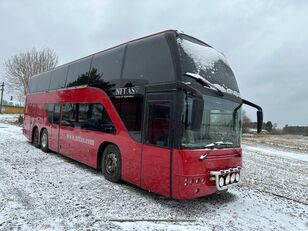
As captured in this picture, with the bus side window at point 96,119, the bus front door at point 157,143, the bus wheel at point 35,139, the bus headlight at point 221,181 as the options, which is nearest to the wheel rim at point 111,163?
the bus side window at point 96,119

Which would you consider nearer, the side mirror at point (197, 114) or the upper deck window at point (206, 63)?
the side mirror at point (197, 114)

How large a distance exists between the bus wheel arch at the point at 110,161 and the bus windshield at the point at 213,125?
2.31 m

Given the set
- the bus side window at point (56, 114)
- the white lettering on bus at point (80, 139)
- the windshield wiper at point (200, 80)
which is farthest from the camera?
the bus side window at point (56, 114)

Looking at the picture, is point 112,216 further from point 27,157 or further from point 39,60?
point 39,60

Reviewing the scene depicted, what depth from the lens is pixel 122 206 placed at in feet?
17.1

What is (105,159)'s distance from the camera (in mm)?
7227

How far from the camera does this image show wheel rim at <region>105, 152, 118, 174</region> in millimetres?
6859

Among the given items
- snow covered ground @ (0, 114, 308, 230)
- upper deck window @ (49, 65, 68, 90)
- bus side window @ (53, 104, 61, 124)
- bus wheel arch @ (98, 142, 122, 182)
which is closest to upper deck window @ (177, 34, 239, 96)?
snow covered ground @ (0, 114, 308, 230)

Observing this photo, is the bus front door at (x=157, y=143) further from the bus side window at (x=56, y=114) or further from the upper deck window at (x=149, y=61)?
the bus side window at (x=56, y=114)

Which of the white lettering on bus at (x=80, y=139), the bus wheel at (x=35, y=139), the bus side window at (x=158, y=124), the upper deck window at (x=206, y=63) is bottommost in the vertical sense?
the bus wheel at (x=35, y=139)

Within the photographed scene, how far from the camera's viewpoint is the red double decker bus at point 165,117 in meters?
4.96

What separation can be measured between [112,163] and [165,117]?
250cm

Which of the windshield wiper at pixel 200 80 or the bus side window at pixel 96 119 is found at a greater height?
the windshield wiper at pixel 200 80

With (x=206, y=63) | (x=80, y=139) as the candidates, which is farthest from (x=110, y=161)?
(x=206, y=63)
